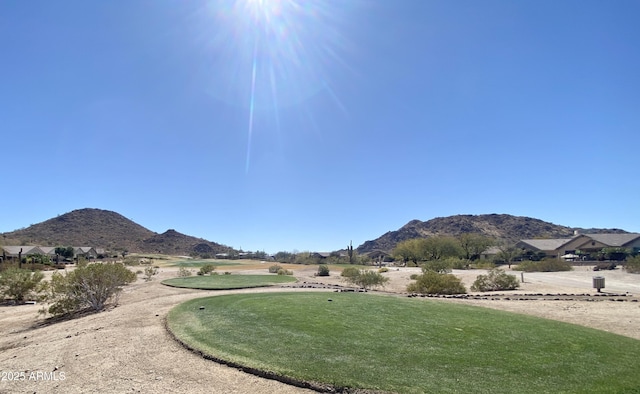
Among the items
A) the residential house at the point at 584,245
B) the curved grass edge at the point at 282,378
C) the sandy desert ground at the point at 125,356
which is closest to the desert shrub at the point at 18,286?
the sandy desert ground at the point at 125,356

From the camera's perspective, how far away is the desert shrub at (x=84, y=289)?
1780 centimetres

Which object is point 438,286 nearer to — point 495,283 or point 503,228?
point 495,283

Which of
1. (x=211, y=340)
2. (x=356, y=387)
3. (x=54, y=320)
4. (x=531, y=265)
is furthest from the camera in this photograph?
(x=531, y=265)

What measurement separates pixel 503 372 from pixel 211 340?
712 cm

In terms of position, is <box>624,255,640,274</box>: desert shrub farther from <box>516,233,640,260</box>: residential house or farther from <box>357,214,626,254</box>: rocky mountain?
<box>357,214,626,254</box>: rocky mountain

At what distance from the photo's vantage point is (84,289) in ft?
59.7

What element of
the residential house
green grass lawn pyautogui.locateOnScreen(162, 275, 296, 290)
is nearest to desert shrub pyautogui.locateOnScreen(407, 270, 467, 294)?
green grass lawn pyautogui.locateOnScreen(162, 275, 296, 290)

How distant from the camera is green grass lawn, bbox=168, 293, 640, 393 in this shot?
22.6 feet

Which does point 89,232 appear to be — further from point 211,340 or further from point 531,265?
point 211,340

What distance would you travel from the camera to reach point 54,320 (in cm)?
1692

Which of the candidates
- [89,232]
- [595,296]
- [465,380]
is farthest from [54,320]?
[89,232]

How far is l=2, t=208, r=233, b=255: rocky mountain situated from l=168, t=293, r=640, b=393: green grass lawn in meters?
136

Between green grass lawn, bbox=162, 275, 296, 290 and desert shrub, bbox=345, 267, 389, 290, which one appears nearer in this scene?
green grass lawn, bbox=162, 275, 296, 290

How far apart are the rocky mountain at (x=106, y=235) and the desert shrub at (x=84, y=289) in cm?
12473
